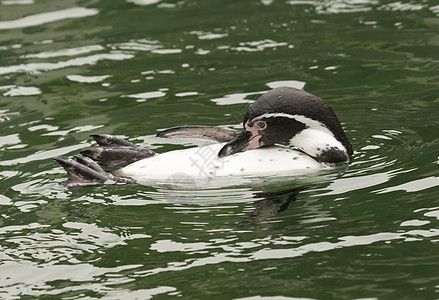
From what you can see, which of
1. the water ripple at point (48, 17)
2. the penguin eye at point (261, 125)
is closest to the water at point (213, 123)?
the water ripple at point (48, 17)

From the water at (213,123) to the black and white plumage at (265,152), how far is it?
0.48ft

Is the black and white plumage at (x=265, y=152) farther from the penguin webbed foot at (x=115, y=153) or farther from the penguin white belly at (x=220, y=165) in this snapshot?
the penguin webbed foot at (x=115, y=153)

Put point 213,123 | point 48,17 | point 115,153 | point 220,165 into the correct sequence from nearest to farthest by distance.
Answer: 1. point 220,165
2. point 115,153
3. point 213,123
4. point 48,17

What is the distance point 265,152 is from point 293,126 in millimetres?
273

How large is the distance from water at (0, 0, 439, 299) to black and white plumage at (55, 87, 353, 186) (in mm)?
147

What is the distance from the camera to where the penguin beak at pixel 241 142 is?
7988 millimetres

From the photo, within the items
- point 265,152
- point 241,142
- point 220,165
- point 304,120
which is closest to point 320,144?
point 304,120

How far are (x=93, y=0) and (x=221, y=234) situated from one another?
283 inches

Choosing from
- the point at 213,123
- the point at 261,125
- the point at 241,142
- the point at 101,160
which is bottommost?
the point at 213,123

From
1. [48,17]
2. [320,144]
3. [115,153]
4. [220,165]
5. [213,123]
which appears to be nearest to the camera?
[220,165]

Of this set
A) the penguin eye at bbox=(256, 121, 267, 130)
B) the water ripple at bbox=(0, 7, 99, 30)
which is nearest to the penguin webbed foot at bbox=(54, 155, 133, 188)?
the penguin eye at bbox=(256, 121, 267, 130)

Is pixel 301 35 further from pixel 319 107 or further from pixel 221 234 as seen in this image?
pixel 221 234

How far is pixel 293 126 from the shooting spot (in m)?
8.01

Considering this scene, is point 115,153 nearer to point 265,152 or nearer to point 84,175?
point 84,175
